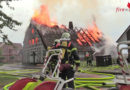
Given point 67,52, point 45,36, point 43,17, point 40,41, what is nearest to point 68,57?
point 67,52

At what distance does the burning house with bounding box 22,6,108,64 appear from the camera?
97.1ft

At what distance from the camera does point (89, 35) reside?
3425cm

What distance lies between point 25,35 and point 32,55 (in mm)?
6952

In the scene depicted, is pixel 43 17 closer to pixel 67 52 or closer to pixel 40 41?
pixel 40 41

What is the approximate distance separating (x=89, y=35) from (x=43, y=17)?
33.5 feet

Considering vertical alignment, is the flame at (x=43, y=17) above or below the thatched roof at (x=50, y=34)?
above

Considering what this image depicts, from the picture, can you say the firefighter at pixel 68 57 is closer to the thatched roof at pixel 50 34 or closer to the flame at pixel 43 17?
the thatched roof at pixel 50 34

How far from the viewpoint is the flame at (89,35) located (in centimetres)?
3334

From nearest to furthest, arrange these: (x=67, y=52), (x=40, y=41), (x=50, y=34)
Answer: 1. (x=67, y=52)
2. (x=40, y=41)
3. (x=50, y=34)

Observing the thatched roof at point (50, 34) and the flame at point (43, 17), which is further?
the flame at point (43, 17)

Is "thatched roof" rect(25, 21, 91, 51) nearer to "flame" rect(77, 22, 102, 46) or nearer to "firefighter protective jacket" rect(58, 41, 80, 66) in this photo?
"flame" rect(77, 22, 102, 46)

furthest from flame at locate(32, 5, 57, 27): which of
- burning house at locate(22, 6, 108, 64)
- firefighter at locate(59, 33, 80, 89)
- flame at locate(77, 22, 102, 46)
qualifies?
firefighter at locate(59, 33, 80, 89)

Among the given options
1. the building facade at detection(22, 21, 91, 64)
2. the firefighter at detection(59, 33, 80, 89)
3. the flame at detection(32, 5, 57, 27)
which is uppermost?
the flame at detection(32, 5, 57, 27)

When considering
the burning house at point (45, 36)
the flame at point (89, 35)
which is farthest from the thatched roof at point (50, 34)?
the flame at point (89, 35)
